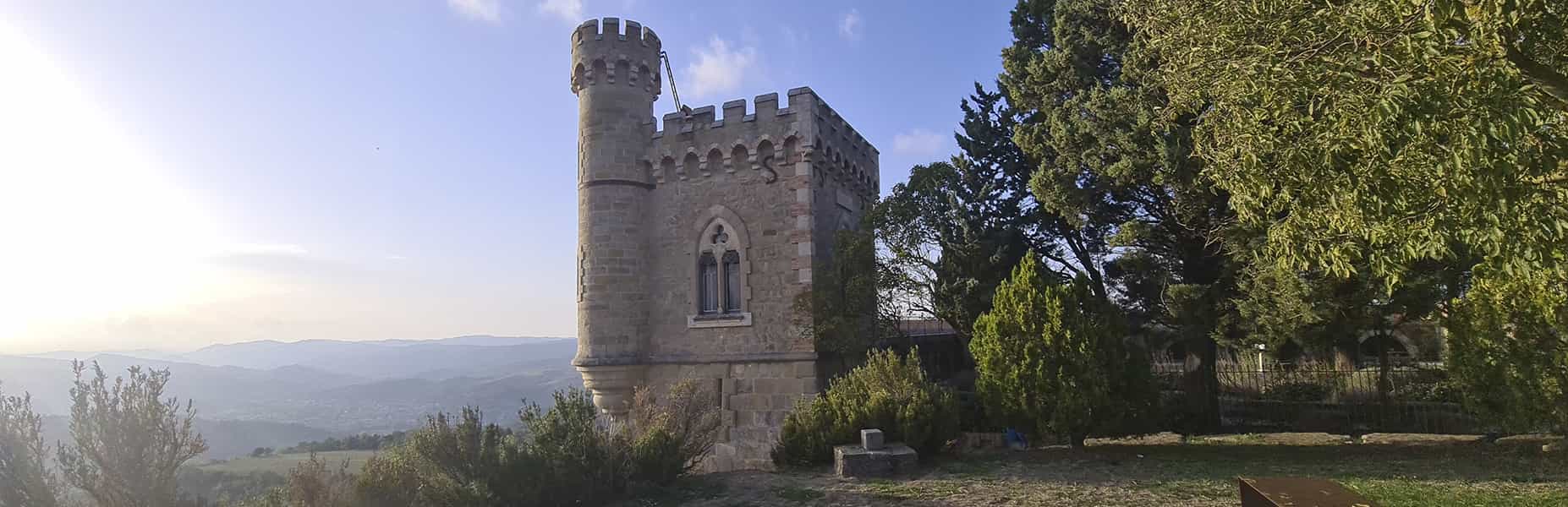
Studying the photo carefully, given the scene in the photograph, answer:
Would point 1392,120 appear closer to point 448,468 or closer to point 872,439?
point 872,439

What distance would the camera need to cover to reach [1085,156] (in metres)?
14.3

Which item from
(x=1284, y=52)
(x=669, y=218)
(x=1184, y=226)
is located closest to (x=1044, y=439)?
(x=1184, y=226)

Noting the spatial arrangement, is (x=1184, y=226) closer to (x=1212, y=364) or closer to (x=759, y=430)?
(x=1212, y=364)

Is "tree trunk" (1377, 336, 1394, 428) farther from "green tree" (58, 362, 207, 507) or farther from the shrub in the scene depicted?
"green tree" (58, 362, 207, 507)

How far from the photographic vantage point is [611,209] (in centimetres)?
1623

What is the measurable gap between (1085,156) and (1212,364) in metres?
4.71

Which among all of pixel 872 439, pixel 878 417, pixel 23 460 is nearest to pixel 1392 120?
pixel 872 439

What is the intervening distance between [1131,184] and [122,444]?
48.7 ft

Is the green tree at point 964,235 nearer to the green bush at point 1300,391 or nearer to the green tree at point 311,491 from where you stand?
the green bush at point 1300,391

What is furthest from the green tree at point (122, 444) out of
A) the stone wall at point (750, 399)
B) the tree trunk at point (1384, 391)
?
the tree trunk at point (1384, 391)

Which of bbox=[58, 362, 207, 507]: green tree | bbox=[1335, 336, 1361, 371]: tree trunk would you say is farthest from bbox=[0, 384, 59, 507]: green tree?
bbox=[1335, 336, 1361, 371]: tree trunk

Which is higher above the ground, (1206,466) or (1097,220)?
(1097,220)

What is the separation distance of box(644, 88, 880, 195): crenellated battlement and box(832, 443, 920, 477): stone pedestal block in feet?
22.2

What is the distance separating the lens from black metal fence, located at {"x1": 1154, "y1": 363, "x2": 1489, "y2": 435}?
46.8ft
